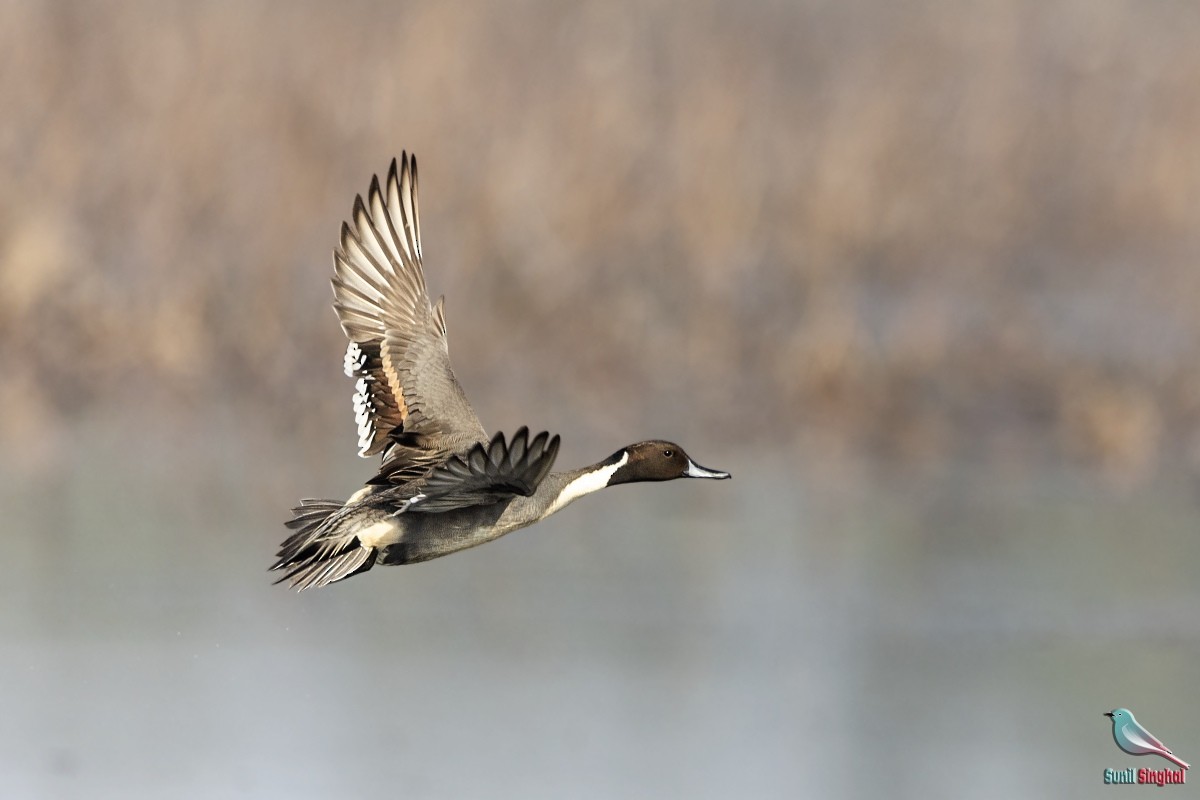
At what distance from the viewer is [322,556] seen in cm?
656

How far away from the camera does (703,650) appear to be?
29.3ft

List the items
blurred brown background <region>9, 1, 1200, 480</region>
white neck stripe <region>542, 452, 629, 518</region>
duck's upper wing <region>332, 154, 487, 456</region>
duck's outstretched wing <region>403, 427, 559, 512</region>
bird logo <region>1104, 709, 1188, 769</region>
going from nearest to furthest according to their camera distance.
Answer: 1. duck's outstretched wing <region>403, 427, 559, 512</region>
2. white neck stripe <region>542, 452, 629, 518</region>
3. duck's upper wing <region>332, 154, 487, 456</region>
4. bird logo <region>1104, 709, 1188, 769</region>
5. blurred brown background <region>9, 1, 1200, 480</region>

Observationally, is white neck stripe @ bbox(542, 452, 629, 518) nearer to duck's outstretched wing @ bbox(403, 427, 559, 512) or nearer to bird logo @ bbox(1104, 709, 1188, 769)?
duck's outstretched wing @ bbox(403, 427, 559, 512)

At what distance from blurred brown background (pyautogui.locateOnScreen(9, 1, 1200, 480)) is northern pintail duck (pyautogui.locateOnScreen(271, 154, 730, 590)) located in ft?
14.0

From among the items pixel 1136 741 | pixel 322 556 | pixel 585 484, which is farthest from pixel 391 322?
pixel 1136 741

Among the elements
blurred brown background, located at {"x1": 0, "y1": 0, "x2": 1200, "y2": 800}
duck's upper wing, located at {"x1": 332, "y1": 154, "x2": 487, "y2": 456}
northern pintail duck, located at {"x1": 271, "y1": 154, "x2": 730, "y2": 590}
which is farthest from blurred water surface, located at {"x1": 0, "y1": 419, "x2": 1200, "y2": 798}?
duck's upper wing, located at {"x1": 332, "y1": 154, "x2": 487, "y2": 456}

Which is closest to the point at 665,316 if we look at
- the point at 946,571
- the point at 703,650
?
the point at 946,571

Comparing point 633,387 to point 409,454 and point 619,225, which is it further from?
point 409,454

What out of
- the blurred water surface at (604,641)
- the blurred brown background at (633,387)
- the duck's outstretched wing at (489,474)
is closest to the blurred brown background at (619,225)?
the blurred brown background at (633,387)

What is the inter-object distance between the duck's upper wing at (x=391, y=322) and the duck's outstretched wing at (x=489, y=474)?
0.76m

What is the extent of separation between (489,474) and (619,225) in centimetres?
738

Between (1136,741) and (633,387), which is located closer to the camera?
(1136,741)

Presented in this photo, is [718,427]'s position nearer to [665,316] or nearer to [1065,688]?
[665,316]

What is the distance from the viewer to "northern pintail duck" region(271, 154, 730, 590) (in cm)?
635
